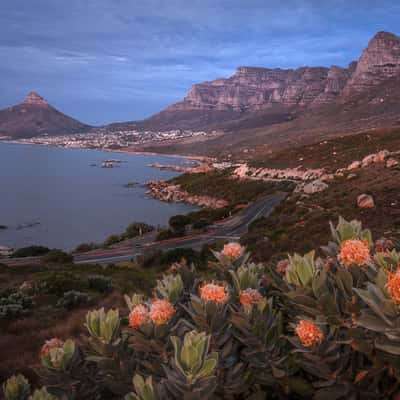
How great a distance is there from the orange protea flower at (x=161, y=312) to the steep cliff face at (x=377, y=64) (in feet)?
609

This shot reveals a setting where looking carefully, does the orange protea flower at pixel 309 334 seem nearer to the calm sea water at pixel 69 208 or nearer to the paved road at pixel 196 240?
the paved road at pixel 196 240

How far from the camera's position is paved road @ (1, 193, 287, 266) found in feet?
82.9

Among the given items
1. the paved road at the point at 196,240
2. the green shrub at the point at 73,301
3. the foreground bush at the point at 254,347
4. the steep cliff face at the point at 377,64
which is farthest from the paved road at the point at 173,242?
the steep cliff face at the point at 377,64

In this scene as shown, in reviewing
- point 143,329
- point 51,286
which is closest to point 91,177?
point 51,286

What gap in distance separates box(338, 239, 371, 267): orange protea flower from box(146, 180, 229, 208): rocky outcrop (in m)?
56.2

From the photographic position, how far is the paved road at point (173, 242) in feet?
82.9

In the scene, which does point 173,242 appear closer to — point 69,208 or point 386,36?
point 69,208

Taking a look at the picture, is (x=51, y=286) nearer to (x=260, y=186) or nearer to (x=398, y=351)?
(x=398, y=351)

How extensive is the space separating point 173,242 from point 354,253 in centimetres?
2869

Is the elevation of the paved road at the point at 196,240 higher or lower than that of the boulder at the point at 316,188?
lower

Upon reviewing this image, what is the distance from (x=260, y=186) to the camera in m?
60.4

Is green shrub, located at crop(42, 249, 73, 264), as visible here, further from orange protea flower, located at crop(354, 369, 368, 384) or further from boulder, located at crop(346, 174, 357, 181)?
boulder, located at crop(346, 174, 357, 181)

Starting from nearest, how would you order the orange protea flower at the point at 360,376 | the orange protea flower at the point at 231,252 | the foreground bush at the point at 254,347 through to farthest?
the foreground bush at the point at 254,347
the orange protea flower at the point at 360,376
the orange protea flower at the point at 231,252

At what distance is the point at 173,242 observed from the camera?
30203 mm
